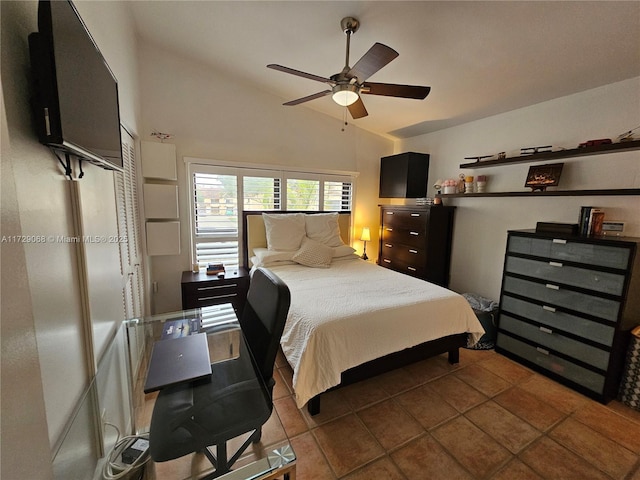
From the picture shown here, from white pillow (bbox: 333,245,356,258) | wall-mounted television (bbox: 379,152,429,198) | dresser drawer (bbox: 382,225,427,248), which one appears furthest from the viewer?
wall-mounted television (bbox: 379,152,429,198)

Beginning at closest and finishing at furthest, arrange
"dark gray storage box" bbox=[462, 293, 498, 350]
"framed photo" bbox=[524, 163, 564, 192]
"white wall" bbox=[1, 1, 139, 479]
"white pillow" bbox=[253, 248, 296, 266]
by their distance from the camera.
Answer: "white wall" bbox=[1, 1, 139, 479], "framed photo" bbox=[524, 163, 564, 192], "dark gray storage box" bbox=[462, 293, 498, 350], "white pillow" bbox=[253, 248, 296, 266]

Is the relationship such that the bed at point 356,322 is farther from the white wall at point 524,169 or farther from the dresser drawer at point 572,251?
the white wall at point 524,169

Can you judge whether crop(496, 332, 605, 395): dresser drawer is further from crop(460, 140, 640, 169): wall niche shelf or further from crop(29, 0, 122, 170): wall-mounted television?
crop(29, 0, 122, 170): wall-mounted television

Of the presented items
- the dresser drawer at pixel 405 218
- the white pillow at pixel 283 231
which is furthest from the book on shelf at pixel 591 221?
the white pillow at pixel 283 231

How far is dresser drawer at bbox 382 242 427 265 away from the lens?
337 cm

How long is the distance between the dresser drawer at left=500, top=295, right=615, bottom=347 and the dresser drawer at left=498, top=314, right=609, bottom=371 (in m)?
0.06

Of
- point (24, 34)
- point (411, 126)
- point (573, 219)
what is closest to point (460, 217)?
point (573, 219)

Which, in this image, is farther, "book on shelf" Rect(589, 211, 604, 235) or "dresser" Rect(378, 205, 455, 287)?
"dresser" Rect(378, 205, 455, 287)

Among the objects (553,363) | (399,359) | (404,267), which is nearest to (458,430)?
(399,359)

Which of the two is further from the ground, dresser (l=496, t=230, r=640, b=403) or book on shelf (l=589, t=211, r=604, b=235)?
book on shelf (l=589, t=211, r=604, b=235)

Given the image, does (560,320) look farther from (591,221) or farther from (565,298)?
(591,221)

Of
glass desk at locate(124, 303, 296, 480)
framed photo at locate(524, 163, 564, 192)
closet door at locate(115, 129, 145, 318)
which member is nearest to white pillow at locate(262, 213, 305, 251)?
glass desk at locate(124, 303, 296, 480)

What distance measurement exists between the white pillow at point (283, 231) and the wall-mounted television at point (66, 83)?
2.06 meters

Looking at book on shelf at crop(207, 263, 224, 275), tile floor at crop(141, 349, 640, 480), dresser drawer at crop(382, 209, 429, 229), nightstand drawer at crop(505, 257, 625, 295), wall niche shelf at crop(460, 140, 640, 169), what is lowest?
tile floor at crop(141, 349, 640, 480)
